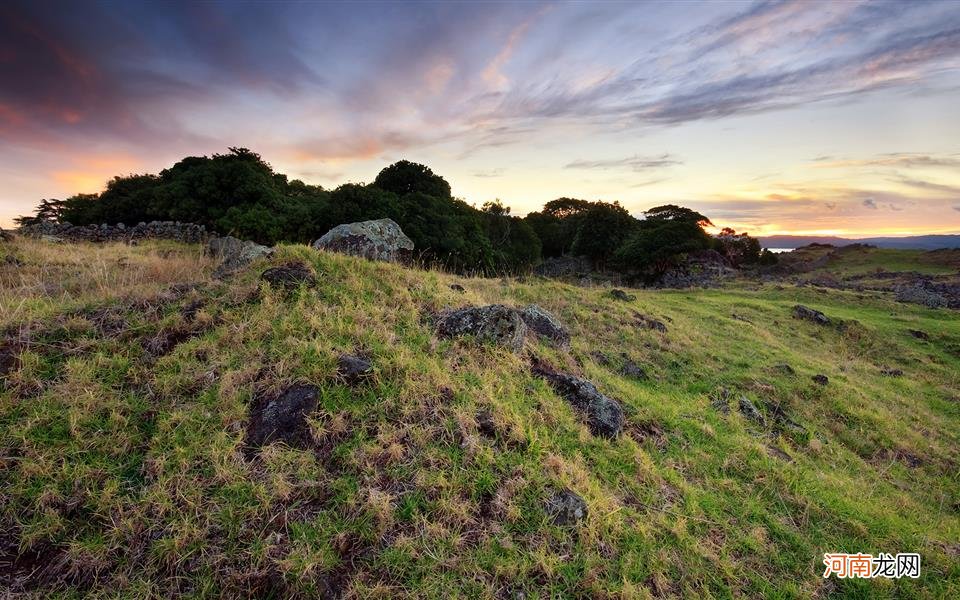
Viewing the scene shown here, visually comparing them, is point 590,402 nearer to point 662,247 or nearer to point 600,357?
point 600,357

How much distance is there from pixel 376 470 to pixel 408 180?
2656 centimetres

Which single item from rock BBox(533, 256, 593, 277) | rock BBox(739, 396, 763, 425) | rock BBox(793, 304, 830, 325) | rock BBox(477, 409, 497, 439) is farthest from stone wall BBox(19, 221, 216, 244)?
rock BBox(533, 256, 593, 277)

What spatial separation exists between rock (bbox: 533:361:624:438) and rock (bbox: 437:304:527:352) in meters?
0.59

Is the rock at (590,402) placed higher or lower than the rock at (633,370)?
higher

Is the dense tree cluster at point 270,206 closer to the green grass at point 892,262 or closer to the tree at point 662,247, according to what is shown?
the tree at point 662,247

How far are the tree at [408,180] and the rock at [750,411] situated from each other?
2301 cm

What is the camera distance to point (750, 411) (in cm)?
777

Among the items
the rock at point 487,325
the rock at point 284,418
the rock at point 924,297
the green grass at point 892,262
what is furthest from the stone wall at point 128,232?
the green grass at point 892,262

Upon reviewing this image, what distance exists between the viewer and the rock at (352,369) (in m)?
4.76

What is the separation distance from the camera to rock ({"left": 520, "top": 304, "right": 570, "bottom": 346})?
25.8ft

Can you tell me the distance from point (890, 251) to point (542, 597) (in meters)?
70.9

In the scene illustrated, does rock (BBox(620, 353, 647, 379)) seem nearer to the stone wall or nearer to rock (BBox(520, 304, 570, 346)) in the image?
rock (BBox(520, 304, 570, 346))

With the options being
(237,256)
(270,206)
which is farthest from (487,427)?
(270,206)

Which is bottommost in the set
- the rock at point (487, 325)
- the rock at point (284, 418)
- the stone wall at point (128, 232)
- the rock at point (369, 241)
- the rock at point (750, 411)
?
the rock at point (750, 411)
